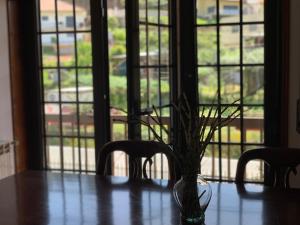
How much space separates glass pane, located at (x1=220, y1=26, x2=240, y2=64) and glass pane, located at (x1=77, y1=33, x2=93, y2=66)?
3.78 ft

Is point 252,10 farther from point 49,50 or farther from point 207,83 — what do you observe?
point 49,50

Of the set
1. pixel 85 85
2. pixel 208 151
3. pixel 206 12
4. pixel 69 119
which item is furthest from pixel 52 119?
pixel 206 12

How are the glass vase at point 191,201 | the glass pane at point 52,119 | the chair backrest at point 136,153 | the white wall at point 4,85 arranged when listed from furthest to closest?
the glass pane at point 52,119 < the white wall at point 4,85 < the chair backrest at point 136,153 < the glass vase at point 191,201

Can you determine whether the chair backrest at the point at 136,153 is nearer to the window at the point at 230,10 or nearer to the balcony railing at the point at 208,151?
the balcony railing at the point at 208,151

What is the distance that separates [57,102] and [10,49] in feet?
2.03

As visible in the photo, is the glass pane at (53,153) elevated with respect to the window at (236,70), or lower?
lower

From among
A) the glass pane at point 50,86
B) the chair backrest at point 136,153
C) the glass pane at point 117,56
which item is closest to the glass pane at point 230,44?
the glass pane at point 50,86

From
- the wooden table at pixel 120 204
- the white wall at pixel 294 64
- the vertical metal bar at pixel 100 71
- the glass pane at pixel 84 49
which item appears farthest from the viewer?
the glass pane at pixel 84 49

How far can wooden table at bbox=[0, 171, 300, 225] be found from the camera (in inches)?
63.0

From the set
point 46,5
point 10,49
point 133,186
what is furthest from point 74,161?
point 133,186

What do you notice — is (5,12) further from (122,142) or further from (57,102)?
(122,142)

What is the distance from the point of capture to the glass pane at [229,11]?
11.7ft

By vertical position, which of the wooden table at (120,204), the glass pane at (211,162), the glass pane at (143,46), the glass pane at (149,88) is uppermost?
the glass pane at (143,46)

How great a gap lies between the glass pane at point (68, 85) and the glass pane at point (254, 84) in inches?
59.6
